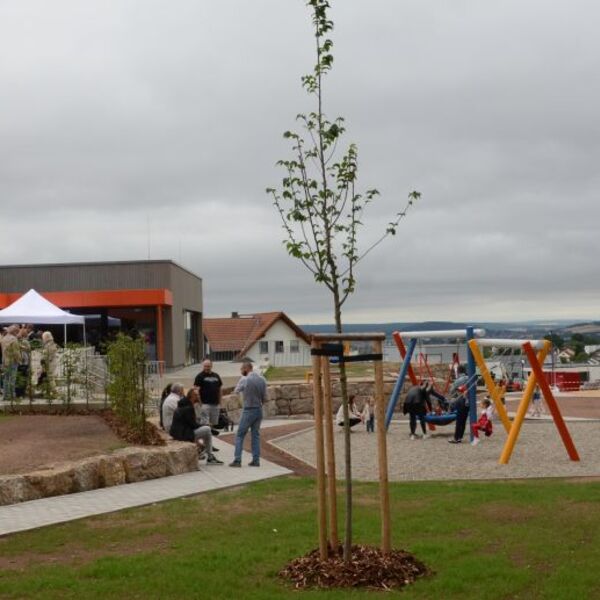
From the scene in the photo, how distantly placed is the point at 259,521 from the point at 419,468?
583 cm

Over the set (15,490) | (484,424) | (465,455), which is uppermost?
(484,424)

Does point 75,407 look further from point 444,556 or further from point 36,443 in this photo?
point 444,556

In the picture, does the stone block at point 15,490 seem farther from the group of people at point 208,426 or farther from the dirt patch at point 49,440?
the group of people at point 208,426

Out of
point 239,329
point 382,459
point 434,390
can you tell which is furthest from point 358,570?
point 239,329

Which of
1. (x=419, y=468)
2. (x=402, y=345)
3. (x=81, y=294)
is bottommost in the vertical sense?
(x=419, y=468)

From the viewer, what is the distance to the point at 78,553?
8172 millimetres

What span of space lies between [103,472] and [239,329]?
166ft

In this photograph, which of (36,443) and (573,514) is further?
(36,443)

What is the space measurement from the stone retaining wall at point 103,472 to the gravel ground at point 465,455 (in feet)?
7.71

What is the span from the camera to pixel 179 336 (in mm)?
44031

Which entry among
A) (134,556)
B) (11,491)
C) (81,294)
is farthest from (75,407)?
(81,294)

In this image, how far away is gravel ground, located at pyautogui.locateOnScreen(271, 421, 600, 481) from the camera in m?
14.1

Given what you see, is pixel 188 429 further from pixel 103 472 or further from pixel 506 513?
pixel 506 513

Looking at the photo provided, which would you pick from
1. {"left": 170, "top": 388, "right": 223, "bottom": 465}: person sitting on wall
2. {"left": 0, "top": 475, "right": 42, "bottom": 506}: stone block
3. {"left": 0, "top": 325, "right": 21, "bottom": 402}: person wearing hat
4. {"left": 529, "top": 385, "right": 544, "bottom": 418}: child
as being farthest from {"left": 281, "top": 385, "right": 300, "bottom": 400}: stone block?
{"left": 0, "top": 475, "right": 42, "bottom": 506}: stone block
